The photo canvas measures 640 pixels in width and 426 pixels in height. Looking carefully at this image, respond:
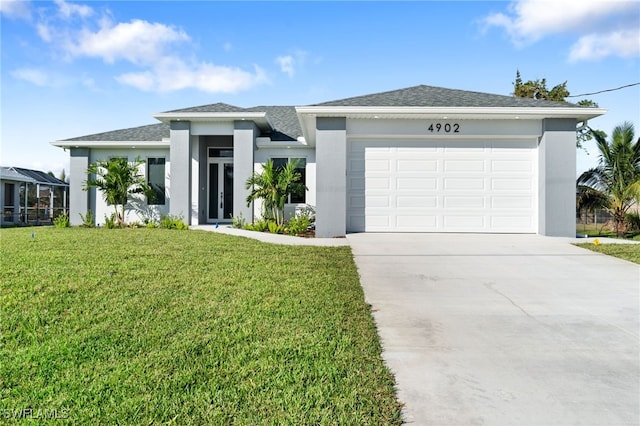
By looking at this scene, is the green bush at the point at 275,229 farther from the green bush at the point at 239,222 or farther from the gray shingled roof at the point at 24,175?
the gray shingled roof at the point at 24,175

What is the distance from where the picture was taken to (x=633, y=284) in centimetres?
598

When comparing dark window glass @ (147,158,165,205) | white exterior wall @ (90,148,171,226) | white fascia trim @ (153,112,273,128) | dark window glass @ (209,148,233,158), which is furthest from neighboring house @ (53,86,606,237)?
dark window glass @ (147,158,165,205)

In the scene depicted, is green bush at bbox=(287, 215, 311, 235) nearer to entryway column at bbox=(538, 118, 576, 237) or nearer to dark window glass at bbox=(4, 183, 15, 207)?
entryway column at bbox=(538, 118, 576, 237)

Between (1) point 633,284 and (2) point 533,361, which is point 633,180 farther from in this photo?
(2) point 533,361

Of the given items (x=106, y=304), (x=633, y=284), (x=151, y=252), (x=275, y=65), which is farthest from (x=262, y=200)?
(x=633, y=284)

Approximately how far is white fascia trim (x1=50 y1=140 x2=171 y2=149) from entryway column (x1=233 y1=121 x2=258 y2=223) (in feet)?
10.2

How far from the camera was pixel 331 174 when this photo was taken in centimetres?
1116

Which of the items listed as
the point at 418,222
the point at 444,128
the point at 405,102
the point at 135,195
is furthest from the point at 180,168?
the point at 444,128

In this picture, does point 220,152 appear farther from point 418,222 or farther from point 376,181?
point 418,222

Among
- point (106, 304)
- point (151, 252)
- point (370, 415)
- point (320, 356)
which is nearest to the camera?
point (370, 415)

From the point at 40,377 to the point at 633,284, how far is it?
24.9ft

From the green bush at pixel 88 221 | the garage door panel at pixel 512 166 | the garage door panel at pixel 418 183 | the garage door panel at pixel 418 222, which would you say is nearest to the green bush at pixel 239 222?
the garage door panel at pixel 418 222

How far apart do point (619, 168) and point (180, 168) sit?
1521 cm

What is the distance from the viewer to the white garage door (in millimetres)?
11438
